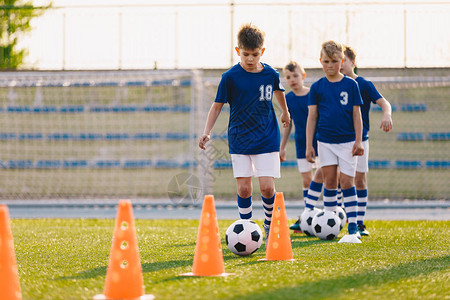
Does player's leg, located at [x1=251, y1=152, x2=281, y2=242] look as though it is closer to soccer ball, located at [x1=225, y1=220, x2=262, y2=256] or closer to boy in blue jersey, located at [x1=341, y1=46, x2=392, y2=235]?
soccer ball, located at [x1=225, y1=220, x2=262, y2=256]

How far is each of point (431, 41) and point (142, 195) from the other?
268 inches

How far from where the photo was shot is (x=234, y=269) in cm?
376

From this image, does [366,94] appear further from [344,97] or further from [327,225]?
[327,225]

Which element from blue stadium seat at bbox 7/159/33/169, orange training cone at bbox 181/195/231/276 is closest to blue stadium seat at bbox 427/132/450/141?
blue stadium seat at bbox 7/159/33/169

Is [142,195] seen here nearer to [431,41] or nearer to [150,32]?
[150,32]

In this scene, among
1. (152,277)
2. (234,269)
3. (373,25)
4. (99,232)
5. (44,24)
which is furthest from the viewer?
(44,24)

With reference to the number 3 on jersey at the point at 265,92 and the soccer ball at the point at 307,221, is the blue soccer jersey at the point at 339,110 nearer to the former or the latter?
the soccer ball at the point at 307,221

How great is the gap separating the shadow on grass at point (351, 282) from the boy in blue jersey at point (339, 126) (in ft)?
4.78

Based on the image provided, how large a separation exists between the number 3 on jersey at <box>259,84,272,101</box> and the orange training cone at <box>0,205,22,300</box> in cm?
234

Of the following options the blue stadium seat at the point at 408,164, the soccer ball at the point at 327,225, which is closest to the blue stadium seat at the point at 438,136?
the blue stadium seat at the point at 408,164

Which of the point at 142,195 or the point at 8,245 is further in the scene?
the point at 142,195

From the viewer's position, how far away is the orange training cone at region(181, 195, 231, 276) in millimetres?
3504

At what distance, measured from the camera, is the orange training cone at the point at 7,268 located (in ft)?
9.25

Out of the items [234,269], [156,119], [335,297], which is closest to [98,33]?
[156,119]
